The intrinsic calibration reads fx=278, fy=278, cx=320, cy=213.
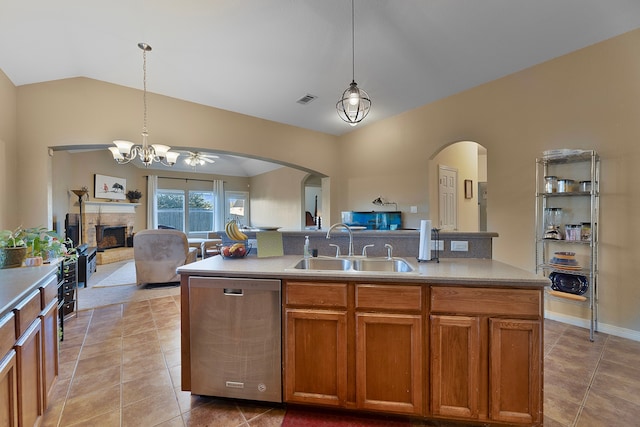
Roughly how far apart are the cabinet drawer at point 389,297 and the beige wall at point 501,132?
2876mm

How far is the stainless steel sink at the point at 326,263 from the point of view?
2.14 m

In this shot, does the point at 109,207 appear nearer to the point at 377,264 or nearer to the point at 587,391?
the point at 377,264

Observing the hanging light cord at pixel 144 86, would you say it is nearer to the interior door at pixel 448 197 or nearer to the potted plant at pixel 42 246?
the potted plant at pixel 42 246

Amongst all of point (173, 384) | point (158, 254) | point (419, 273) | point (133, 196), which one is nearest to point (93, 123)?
point (158, 254)

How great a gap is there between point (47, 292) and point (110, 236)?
6891mm

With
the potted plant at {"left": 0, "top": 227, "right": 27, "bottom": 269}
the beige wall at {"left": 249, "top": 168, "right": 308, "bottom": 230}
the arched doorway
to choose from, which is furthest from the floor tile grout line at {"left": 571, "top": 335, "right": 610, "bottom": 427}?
the beige wall at {"left": 249, "top": 168, "right": 308, "bottom": 230}

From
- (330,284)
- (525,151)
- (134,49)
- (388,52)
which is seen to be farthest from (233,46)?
(525,151)

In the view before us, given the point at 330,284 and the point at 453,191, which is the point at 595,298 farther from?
the point at 330,284

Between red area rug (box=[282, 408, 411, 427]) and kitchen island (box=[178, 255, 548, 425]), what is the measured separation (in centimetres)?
9

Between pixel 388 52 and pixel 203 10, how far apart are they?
2.03 meters

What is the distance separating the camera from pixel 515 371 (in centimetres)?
153

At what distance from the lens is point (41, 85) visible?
11.3ft

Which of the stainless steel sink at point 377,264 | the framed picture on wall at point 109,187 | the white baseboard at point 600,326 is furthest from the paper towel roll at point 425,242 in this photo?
the framed picture on wall at point 109,187

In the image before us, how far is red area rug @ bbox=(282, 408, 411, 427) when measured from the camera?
1.67 m
